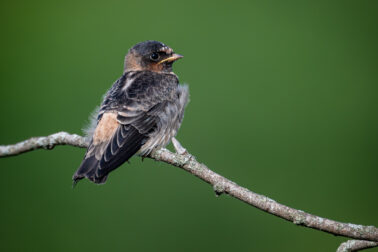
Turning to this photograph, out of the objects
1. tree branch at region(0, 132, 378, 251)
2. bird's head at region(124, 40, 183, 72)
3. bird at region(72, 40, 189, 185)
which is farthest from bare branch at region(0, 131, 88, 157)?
bird's head at region(124, 40, 183, 72)

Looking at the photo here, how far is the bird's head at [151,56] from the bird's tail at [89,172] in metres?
1.50

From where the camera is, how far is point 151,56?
16.8 feet

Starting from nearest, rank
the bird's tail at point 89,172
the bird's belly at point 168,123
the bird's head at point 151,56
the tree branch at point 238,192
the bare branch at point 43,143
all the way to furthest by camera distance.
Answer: the tree branch at point 238,192
the bird's tail at point 89,172
the bare branch at point 43,143
the bird's belly at point 168,123
the bird's head at point 151,56

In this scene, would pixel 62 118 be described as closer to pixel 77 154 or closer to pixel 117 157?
pixel 77 154

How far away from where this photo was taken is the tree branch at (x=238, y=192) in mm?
2906

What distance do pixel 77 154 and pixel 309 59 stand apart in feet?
10.0

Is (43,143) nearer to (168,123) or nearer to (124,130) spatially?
(124,130)

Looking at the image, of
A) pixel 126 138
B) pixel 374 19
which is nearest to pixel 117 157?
pixel 126 138

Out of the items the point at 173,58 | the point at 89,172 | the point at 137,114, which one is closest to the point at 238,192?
the point at 89,172

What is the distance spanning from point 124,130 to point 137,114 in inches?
8.9

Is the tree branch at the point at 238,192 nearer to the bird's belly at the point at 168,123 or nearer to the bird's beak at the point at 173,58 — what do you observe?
the bird's belly at the point at 168,123

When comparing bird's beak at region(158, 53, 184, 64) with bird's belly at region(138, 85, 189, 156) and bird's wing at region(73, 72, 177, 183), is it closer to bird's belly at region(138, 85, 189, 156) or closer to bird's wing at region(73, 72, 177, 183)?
bird's belly at region(138, 85, 189, 156)

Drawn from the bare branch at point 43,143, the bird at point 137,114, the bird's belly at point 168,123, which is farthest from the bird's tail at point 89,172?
the bird's belly at point 168,123

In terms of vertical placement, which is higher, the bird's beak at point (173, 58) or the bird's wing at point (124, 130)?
the bird's beak at point (173, 58)
